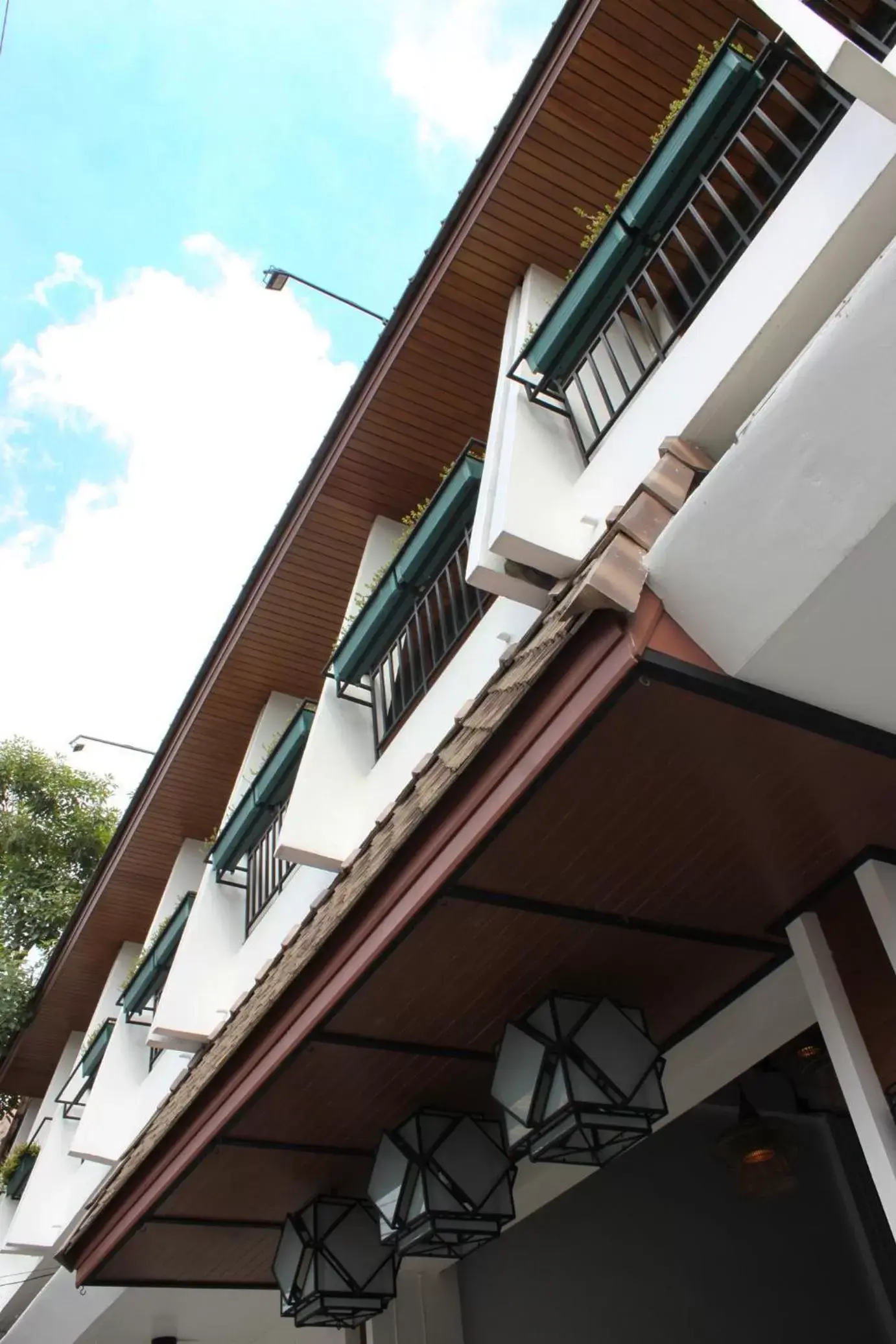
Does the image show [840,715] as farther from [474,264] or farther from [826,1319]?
[826,1319]

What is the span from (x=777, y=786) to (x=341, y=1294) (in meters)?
3.11

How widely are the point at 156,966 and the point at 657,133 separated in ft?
22.9

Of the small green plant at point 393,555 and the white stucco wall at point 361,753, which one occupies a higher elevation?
the small green plant at point 393,555

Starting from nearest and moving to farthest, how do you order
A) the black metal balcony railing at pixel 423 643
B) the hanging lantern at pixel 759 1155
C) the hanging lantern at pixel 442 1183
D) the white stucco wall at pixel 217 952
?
the hanging lantern at pixel 442 1183
the black metal balcony railing at pixel 423 643
the hanging lantern at pixel 759 1155
the white stucco wall at pixel 217 952

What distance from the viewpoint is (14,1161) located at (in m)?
12.1

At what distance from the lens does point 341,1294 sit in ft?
13.5

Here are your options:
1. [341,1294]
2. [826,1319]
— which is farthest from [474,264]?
[826,1319]

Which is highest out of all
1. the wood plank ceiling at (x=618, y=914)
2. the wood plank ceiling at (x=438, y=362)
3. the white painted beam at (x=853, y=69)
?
the wood plank ceiling at (x=438, y=362)

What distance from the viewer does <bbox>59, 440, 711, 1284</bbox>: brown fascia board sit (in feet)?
7.61

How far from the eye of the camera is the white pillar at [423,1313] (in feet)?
17.4

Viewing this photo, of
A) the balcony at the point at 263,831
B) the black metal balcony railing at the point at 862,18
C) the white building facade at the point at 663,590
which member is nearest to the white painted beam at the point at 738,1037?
the white building facade at the point at 663,590

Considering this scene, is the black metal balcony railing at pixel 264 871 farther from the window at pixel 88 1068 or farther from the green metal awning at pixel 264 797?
the window at pixel 88 1068

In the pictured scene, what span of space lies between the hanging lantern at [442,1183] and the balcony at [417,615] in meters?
1.90

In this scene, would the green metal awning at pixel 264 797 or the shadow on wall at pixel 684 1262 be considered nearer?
the shadow on wall at pixel 684 1262
